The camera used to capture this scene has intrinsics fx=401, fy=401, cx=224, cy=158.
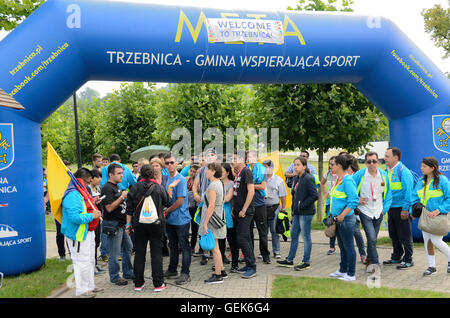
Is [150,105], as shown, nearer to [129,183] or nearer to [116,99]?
[116,99]

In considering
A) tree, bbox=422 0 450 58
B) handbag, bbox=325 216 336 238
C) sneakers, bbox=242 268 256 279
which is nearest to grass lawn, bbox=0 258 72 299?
sneakers, bbox=242 268 256 279

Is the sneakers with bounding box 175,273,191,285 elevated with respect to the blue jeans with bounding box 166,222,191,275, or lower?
lower

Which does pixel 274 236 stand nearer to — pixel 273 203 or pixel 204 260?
pixel 273 203

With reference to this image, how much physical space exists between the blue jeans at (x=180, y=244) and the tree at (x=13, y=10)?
6.85 metres

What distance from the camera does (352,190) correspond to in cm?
570

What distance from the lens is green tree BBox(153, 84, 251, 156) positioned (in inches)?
461

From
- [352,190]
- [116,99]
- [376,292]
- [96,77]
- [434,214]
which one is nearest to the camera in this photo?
[376,292]

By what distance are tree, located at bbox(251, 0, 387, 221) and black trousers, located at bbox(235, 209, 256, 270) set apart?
376 cm

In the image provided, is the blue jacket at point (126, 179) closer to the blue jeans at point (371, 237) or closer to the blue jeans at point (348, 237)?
the blue jeans at point (348, 237)

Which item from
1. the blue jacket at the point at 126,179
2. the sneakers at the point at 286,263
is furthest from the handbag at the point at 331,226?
the blue jacket at the point at 126,179

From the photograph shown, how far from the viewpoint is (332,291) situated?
5.39 metres

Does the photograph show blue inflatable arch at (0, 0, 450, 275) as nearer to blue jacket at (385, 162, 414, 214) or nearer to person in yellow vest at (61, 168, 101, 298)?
blue jacket at (385, 162, 414, 214)

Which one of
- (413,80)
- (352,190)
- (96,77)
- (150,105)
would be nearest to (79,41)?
(96,77)

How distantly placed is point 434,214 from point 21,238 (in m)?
6.39
